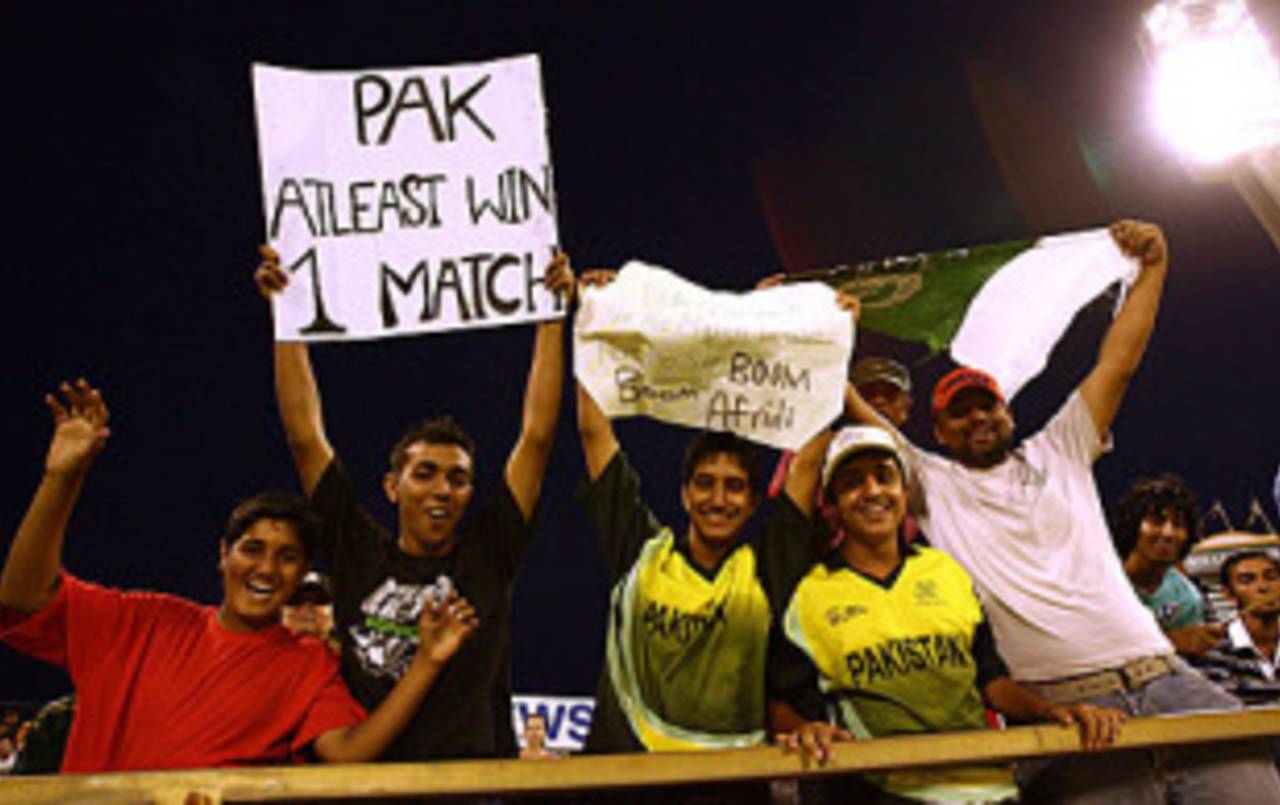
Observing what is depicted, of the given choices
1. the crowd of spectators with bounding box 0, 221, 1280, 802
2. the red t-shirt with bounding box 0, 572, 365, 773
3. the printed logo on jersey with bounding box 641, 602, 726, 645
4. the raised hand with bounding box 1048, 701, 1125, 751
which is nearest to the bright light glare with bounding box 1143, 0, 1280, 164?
the crowd of spectators with bounding box 0, 221, 1280, 802

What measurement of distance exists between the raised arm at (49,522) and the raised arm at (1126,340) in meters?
3.72

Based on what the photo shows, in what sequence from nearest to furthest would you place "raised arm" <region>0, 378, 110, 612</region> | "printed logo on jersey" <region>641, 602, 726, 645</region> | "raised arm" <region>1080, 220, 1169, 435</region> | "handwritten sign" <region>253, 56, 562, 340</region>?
"raised arm" <region>0, 378, 110, 612</region>, "printed logo on jersey" <region>641, 602, 726, 645</region>, "handwritten sign" <region>253, 56, 562, 340</region>, "raised arm" <region>1080, 220, 1169, 435</region>

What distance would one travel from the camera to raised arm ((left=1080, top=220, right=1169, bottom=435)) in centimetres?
407

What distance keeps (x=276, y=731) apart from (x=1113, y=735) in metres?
2.45

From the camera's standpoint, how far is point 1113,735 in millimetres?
2818

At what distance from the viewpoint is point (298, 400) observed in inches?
143

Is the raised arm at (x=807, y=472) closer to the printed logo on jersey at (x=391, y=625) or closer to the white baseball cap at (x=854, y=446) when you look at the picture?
the white baseball cap at (x=854, y=446)

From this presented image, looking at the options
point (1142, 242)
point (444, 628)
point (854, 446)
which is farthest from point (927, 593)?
point (1142, 242)

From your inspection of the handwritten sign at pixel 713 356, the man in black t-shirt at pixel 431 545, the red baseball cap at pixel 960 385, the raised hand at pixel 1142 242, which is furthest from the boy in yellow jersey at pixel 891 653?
the raised hand at pixel 1142 242

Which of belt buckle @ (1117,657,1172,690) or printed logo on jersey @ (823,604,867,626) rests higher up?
printed logo on jersey @ (823,604,867,626)

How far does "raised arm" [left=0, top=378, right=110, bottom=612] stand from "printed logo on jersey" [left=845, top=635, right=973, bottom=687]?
8.02ft

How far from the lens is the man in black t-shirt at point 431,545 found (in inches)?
124

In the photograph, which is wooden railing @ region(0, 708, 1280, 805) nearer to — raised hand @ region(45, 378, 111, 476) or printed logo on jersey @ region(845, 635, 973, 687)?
printed logo on jersey @ region(845, 635, 973, 687)

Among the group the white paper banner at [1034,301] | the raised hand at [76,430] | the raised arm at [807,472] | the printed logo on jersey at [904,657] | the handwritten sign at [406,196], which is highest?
the handwritten sign at [406,196]
